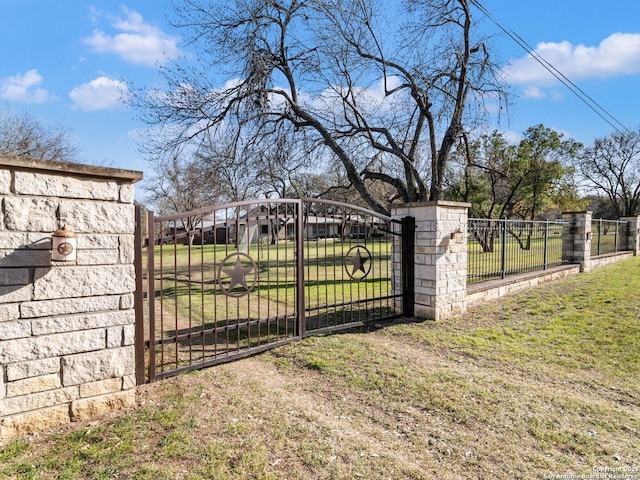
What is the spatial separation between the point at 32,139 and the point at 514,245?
22340 millimetres

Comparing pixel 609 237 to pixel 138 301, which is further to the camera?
pixel 609 237

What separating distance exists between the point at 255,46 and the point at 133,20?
2.39 meters

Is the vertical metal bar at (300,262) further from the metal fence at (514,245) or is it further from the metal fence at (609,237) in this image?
the metal fence at (609,237)

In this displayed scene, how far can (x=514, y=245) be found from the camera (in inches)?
329

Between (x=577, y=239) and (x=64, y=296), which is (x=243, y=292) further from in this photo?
(x=577, y=239)

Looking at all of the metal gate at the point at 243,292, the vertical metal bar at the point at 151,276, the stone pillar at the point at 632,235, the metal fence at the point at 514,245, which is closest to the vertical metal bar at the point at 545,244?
the metal fence at the point at 514,245

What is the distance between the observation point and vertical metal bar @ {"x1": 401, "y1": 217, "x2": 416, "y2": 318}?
5.42 metres

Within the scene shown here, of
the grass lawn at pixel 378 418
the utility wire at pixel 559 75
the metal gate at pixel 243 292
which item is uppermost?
the utility wire at pixel 559 75

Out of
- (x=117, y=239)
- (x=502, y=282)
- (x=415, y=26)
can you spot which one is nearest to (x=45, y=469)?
(x=117, y=239)

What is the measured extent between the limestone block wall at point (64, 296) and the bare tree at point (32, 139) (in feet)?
59.1

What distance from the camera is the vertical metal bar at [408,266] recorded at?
17.8ft

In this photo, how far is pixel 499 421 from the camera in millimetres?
2611

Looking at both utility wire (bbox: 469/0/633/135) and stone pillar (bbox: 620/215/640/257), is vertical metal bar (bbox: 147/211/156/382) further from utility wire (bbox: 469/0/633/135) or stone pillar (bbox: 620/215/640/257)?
stone pillar (bbox: 620/215/640/257)

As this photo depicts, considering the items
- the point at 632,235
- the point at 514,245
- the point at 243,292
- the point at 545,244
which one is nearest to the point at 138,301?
the point at 243,292
